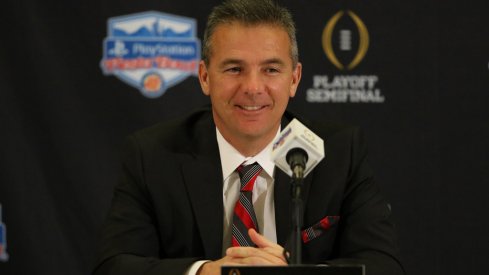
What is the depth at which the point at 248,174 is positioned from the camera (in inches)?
98.7

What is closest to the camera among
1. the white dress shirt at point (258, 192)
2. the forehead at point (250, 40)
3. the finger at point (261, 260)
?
the finger at point (261, 260)

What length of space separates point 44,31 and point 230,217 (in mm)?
1736

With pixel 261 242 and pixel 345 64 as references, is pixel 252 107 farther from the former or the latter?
pixel 345 64

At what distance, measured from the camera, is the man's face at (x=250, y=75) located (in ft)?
7.81

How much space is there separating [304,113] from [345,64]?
11.8 inches

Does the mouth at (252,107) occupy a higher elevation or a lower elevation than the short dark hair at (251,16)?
lower

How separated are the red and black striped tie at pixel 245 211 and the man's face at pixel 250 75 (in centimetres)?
12

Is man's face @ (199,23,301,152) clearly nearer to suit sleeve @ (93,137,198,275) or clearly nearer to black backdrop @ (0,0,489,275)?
suit sleeve @ (93,137,198,275)

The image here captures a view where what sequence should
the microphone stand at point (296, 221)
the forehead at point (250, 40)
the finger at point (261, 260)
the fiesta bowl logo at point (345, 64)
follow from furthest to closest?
the fiesta bowl logo at point (345, 64), the forehead at point (250, 40), the finger at point (261, 260), the microphone stand at point (296, 221)

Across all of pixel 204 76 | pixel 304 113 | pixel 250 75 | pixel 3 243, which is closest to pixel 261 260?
pixel 250 75

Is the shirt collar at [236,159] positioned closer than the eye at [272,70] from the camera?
No

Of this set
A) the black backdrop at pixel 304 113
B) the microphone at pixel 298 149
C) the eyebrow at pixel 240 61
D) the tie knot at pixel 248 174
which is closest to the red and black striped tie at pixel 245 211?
the tie knot at pixel 248 174

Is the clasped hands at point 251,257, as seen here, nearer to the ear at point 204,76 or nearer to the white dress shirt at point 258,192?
the white dress shirt at point 258,192

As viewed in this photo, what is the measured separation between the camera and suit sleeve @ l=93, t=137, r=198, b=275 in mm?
2242
